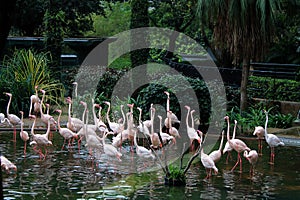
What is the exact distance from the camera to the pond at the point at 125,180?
373 inches

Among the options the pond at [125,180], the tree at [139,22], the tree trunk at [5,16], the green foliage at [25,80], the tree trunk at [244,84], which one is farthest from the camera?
the tree at [139,22]

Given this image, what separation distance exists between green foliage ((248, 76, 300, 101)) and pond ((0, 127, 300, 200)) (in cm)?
704

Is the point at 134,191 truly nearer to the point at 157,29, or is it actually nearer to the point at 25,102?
the point at 25,102

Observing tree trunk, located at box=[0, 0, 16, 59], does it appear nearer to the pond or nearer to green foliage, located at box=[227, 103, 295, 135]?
the pond

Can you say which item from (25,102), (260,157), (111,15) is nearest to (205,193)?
(260,157)

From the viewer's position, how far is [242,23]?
52.5 feet

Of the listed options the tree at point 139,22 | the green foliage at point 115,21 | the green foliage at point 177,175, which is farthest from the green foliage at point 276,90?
the green foliage at point 115,21

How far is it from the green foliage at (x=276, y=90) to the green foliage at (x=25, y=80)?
6.44 metres

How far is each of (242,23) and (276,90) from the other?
192 inches

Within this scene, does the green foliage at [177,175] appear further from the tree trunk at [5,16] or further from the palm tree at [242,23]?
the palm tree at [242,23]

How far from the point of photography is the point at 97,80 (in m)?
20.5

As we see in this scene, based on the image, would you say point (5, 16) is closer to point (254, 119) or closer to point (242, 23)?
point (242, 23)

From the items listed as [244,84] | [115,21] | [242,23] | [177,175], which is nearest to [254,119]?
[244,84]

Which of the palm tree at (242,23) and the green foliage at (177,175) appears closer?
the green foliage at (177,175)
